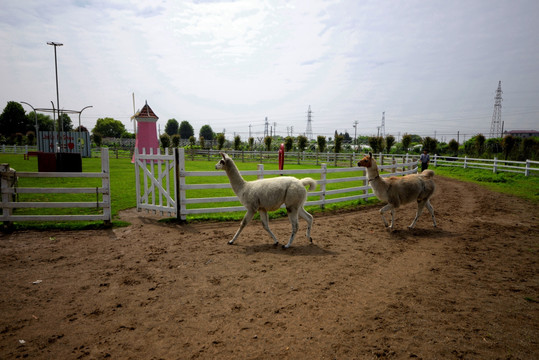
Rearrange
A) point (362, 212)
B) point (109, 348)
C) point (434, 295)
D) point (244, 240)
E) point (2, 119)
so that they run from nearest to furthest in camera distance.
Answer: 1. point (109, 348)
2. point (434, 295)
3. point (244, 240)
4. point (362, 212)
5. point (2, 119)

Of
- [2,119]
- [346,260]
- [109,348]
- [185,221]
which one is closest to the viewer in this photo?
[109,348]

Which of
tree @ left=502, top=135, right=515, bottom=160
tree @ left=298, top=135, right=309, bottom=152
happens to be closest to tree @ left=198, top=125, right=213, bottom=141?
tree @ left=298, top=135, right=309, bottom=152

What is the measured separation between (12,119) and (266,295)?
8767 centimetres

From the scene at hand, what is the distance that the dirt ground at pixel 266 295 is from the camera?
9.76ft

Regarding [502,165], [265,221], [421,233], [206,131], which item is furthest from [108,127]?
[421,233]

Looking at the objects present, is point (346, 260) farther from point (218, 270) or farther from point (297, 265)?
point (218, 270)

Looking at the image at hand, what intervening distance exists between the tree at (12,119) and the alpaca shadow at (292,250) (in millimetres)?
84582

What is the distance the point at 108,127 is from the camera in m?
102

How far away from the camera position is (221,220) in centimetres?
820

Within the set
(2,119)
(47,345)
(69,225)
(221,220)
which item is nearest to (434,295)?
(47,345)

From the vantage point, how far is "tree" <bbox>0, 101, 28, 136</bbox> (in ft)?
215

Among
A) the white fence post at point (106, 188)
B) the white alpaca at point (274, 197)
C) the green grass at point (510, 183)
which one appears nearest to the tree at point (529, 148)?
the green grass at point (510, 183)

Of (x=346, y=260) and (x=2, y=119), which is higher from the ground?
(x=2, y=119)

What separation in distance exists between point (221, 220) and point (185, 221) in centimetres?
99
